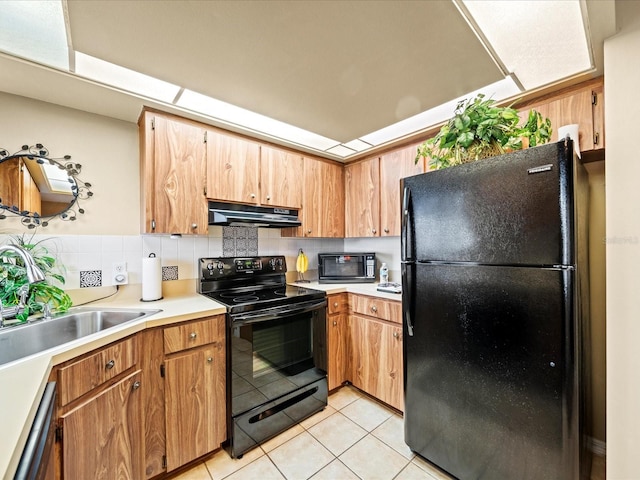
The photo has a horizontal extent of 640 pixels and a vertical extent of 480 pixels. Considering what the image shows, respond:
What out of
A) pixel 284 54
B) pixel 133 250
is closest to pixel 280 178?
pixel 284 54

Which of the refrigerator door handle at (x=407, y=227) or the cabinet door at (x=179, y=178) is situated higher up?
the cabinet door at (x=179, y=178)

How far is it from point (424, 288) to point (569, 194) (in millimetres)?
756

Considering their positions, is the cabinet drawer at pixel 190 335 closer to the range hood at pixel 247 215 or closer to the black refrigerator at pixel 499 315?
the range hood at pixel 247 215

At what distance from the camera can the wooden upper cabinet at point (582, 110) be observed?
1490 millimetres

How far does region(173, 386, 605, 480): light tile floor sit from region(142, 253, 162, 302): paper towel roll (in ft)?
3.52

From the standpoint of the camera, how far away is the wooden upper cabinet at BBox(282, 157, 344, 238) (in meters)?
2.59

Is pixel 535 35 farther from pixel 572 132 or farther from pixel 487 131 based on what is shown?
pixel 572 132

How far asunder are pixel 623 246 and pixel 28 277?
8.53 feet

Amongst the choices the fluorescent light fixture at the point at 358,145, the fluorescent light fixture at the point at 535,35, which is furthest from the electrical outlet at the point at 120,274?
the fluorescent light fixture at the point at 535,35

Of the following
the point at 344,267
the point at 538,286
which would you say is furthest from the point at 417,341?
the point at 344,267

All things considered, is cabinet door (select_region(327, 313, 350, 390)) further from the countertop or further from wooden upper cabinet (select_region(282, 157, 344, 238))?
wooden upper cabinet (select_region(282, 157, 344, 238))

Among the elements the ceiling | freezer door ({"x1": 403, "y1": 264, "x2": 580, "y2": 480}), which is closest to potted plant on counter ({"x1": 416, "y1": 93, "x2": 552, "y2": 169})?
the ceiling

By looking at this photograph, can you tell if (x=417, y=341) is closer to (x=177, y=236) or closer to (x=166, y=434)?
(x=166, y=434)

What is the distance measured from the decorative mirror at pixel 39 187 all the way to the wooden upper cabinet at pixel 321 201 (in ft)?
5.11
